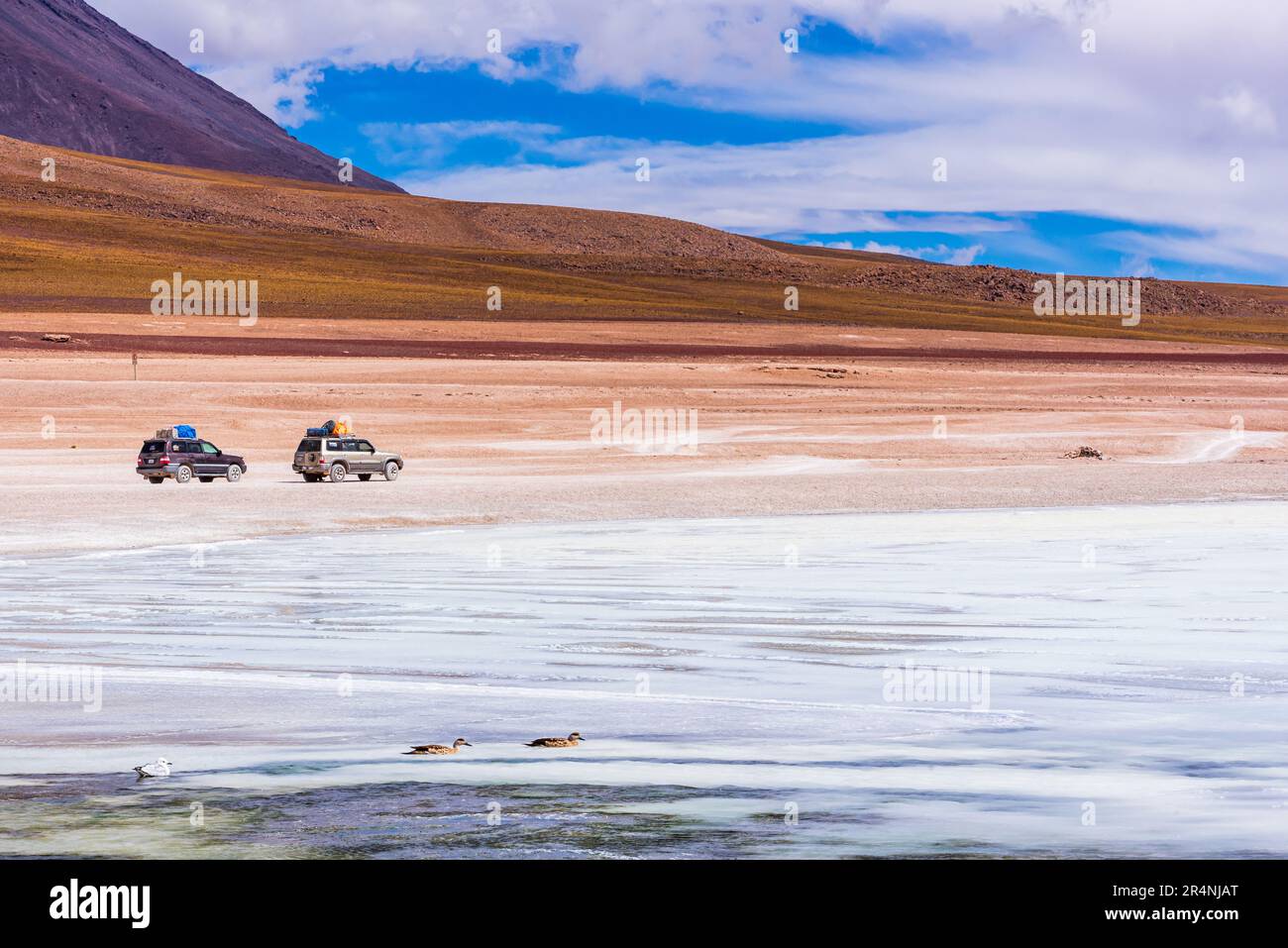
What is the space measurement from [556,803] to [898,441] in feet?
142

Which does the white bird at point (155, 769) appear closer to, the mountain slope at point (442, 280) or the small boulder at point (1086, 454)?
the small boulder at point (1086, 454)

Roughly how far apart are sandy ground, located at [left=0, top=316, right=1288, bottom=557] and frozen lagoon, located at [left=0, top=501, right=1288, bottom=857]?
Result: 9403 millimetres

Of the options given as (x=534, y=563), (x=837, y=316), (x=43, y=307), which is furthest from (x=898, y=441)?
(x=837, y=316)

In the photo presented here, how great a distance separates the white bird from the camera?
358 inches

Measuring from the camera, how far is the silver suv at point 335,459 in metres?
39.6

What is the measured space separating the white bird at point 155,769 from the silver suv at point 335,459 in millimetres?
30049

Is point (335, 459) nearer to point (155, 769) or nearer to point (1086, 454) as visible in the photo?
point (1086, 454)

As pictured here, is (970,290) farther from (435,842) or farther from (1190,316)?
(435,842)

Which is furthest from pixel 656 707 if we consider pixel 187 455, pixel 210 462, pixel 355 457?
pixel 210 462

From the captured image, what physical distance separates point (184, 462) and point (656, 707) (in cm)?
3012

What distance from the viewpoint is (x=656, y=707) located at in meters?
11.5

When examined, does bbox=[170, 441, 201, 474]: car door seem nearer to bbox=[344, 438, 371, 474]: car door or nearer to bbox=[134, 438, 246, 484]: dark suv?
bbox=[134, 438, 246, 484]: dark suv

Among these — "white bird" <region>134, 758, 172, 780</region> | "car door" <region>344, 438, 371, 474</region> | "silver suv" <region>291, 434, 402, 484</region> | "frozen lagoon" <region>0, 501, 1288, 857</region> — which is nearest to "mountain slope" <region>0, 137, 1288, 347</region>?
"silver suv" <region>291, 434, 402, 484</region>

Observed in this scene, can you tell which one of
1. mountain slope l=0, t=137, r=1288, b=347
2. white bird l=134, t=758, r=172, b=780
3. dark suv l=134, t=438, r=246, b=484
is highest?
mountain slope l=0, t=137, r=1288, b=347
